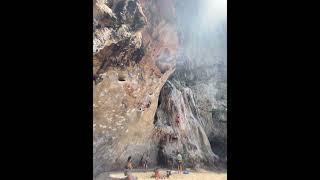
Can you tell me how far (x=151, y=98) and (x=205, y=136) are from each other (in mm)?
941

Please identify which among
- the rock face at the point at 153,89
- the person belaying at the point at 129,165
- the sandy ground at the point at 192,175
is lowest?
the sandy ground at the point at 192,175

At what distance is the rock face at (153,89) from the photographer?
645 cm

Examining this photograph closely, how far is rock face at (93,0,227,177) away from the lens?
6449 mm

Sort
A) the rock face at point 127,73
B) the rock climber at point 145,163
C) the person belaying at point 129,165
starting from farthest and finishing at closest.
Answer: the rock climber at point 145,163, the person belaying at point 129,165, the rock face at point 127,73

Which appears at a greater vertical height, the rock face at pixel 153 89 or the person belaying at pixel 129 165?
the rock face at pixel 153 89

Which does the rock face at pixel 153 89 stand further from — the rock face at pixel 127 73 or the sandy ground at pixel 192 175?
the sandy ground at pixel 192 175

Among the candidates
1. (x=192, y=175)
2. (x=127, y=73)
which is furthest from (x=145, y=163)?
(x=127, y=73)

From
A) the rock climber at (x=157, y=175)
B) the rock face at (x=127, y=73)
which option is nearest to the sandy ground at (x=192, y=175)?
the rock climber at (x=157, y=175)

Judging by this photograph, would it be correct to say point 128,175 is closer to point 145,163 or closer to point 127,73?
point 145,163

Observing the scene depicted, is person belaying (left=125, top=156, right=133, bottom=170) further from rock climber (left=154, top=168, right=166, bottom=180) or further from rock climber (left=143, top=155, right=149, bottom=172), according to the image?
rock climber (left=154, top=168, right=166, bottom=180)

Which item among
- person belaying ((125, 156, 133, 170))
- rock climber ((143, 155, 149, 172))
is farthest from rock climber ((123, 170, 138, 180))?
rock climber ((143, 155, 149, 172))

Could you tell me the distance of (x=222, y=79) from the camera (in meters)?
7.04

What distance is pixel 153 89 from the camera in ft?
22.5

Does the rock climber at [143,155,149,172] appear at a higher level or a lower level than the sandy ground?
higher
